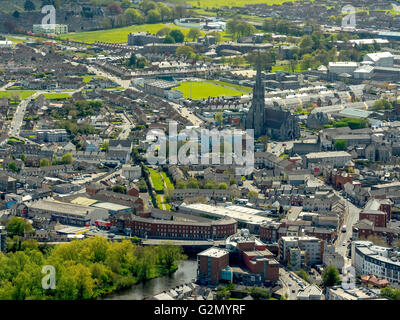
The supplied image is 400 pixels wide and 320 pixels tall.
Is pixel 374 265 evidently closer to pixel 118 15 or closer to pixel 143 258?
pixel 143 258

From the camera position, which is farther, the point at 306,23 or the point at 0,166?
the point at 306,23

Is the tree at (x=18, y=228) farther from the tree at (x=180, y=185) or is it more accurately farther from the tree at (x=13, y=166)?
the tree at (x=13, y=166)

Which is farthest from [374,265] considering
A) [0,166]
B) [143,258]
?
[0,166]

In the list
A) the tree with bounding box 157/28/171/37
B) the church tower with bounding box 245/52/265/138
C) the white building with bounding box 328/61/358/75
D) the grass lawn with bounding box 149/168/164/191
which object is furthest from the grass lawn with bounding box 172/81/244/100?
the tree with bounding box 157/28/171/37

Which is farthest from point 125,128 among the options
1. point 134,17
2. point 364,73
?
point 134,17

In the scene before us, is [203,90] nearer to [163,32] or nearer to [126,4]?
[163,32]

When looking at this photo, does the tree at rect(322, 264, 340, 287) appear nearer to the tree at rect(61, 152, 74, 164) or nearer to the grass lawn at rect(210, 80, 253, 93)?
the tree at rect(61, 152, 74, 164)

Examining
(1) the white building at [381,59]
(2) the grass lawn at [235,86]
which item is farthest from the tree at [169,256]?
(1) the white building at [381,59]
